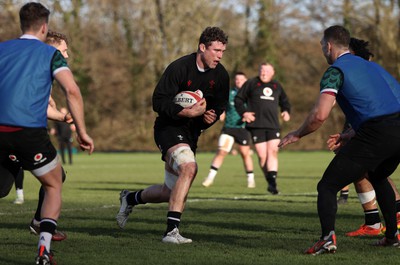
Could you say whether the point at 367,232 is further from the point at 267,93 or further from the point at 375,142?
the point at 267,93

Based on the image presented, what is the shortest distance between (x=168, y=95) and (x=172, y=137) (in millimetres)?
440

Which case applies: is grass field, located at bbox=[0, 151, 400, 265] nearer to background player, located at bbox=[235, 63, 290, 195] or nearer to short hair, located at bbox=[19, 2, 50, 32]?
background player, located at bbox=[235, 63, 290, 195]

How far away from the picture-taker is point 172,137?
29.3ft

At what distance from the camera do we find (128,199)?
9648mm

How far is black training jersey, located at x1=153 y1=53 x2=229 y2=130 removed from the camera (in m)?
8.79

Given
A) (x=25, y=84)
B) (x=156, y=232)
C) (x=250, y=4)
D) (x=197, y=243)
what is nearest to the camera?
(x=25, y=84)

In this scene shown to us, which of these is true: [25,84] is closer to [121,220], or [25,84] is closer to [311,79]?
[121,220]

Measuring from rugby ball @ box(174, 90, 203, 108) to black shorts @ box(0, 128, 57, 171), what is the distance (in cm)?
228

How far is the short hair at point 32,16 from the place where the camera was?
6.75 m

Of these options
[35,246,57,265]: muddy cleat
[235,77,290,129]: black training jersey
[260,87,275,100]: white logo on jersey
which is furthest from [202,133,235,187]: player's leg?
[35,246,57,265]: muddy cleat

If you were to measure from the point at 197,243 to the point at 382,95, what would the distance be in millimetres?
2313

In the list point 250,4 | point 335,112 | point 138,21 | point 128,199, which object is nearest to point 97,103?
point 138,21

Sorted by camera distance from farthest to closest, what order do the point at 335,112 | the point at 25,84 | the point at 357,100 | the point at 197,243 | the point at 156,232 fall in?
the point at 335,112
the point at 156,232
the point at 197,243
the point at 357,100
the point at 25,84

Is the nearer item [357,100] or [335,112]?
[357,100]
